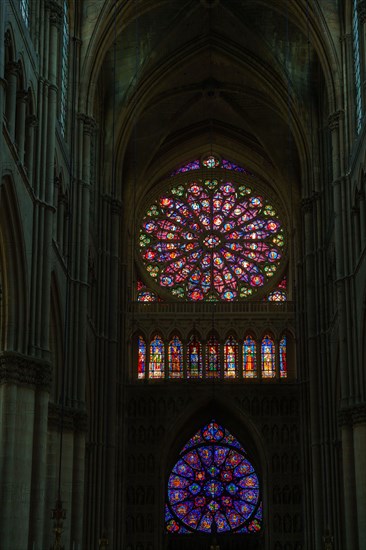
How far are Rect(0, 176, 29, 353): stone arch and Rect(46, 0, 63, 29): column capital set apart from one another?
7416 mm

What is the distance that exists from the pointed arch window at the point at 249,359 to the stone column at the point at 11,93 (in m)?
21.8

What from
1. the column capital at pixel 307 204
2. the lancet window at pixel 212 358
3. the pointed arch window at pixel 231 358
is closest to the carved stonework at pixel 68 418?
the lancet window at pixel 212 358

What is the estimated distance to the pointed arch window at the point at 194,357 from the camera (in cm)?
4581

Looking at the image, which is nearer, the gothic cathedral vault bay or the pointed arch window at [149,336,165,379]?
the gothic cathedral vault bay

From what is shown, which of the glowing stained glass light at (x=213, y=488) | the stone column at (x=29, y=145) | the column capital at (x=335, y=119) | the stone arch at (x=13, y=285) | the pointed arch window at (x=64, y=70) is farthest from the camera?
the glowing stained glass light at (x=213, y=488)

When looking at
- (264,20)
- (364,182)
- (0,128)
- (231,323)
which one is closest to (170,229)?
(231,323)

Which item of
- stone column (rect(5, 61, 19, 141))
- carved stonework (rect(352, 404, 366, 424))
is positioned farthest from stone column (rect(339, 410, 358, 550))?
stone column (rect(5, 61, 19, 141))

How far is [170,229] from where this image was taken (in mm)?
49781

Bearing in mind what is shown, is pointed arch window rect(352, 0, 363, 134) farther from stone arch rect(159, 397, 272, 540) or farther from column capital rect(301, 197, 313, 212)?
stone arch rect(159, 397, 272, 540)

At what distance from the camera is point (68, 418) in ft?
108

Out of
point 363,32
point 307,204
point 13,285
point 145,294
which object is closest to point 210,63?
point 307,204

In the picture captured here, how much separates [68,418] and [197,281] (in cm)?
1643

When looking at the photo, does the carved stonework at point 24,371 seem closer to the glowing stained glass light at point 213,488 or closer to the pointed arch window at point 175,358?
the pointed arch window at point 175,358

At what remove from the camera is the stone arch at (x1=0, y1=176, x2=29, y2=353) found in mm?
26266
